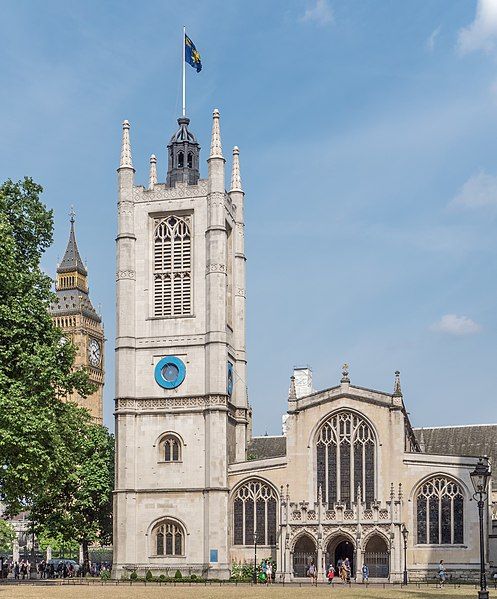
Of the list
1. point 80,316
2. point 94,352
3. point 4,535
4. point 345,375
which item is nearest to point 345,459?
point 345,375

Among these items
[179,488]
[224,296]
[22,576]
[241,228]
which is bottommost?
[22,576]

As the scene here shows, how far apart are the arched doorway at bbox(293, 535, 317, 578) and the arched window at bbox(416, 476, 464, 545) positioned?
6885mm

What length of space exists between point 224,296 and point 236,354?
5.97 meters

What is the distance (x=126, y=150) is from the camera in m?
78.1

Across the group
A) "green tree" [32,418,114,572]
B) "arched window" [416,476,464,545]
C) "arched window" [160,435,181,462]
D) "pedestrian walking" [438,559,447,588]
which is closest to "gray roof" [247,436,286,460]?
"green tree" [32,418,114,572]

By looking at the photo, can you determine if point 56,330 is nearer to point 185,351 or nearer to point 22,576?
point 185,351

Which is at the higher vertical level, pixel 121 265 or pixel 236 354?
pixel 121 265

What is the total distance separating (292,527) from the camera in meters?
70.3

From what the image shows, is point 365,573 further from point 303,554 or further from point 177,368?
point 177,368

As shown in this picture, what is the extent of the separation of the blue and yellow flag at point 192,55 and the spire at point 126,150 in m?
6.74

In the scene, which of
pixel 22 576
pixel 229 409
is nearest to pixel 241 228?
pixel 229 409

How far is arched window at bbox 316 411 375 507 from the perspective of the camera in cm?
7012

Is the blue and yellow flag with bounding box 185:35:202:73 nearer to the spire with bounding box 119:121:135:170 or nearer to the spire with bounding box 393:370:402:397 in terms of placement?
the spire with bounding box 119:121:135:170

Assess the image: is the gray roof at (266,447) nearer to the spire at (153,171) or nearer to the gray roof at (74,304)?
the spire at (153,171)
